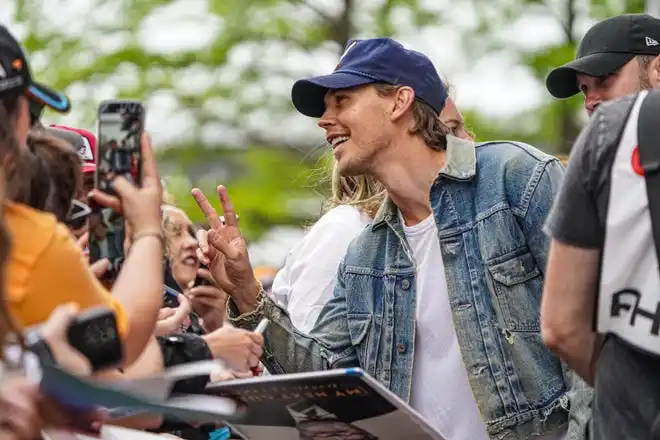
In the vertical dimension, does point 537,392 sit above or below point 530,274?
below

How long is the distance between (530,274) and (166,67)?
14592 mm

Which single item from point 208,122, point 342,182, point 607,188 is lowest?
point 208,122

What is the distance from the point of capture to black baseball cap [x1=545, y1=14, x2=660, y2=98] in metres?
5.11

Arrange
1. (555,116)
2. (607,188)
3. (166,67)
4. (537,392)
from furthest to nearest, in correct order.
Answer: (166,67)
(555,116)
(537,392)
(607,188)

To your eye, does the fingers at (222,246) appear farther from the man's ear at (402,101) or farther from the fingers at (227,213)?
the man's ear at (402,101)

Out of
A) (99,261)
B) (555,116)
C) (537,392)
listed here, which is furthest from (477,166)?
(555,116)

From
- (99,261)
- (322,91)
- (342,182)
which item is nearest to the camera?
(99,261)

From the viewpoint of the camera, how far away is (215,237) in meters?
4.65

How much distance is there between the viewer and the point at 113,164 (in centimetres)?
316

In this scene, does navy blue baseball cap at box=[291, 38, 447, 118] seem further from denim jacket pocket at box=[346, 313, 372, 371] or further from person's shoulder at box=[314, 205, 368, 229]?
denim jacket pocket at box=[346, 313, 372, 371]

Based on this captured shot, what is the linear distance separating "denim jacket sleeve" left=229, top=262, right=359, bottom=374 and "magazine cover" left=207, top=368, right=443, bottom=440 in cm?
79

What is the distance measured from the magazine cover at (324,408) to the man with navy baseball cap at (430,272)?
29.9 inches

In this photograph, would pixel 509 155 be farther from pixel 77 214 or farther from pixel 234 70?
pixel 234 70

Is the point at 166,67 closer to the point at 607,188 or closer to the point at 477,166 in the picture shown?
the point at 477,166
